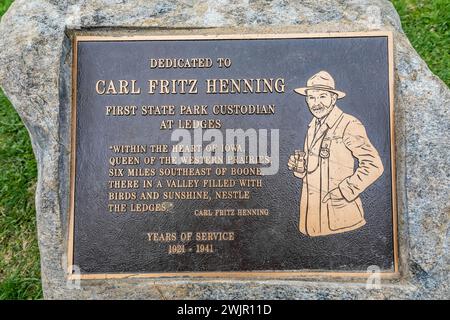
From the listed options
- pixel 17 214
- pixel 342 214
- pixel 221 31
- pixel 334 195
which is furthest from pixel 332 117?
pixel 17 214

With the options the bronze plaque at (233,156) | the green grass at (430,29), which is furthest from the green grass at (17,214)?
the green grass at (430,29)

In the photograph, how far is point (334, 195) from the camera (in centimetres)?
281

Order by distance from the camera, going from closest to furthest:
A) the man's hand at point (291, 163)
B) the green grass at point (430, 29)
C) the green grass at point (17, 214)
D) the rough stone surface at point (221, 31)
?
the rough stone surface at point (221, 31) → the man's hand at point (291, 163) → the green grass at point (17, 214) → the green grass at point (430, 29)

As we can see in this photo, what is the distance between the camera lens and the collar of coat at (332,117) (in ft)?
9.44

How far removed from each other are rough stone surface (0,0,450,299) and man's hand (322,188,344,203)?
38 centimetres

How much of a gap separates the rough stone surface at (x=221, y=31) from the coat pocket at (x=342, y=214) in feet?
0.93

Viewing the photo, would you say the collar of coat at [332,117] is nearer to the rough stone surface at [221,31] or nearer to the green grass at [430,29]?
the rough stone surface at [221,31]

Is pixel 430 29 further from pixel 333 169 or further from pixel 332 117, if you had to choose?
pixel 333 169

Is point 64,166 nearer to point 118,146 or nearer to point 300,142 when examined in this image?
point 118,146

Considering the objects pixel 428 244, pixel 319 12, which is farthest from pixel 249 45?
pixel 428 244

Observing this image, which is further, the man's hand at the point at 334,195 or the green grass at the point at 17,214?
the green grass at the point at 17,214

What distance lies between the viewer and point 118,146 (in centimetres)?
289

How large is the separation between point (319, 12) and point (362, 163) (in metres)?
1.05

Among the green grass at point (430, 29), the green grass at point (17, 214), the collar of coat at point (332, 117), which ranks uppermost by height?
the green grass at point (430, 29)
